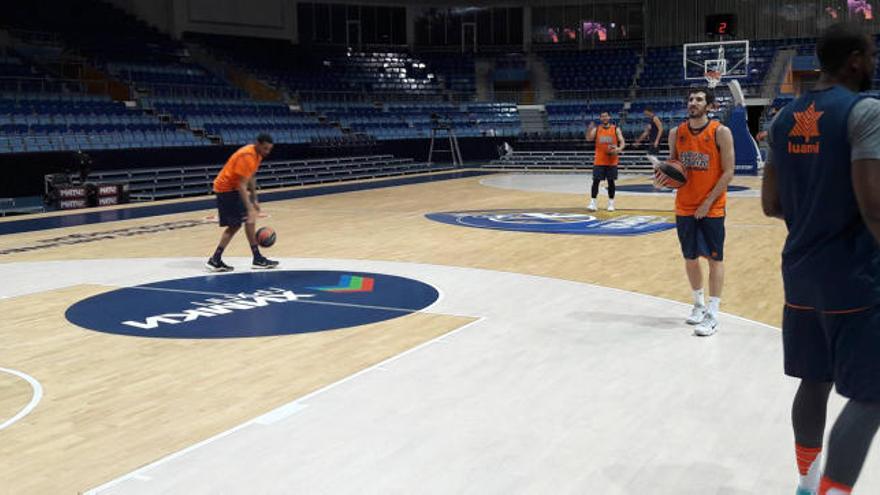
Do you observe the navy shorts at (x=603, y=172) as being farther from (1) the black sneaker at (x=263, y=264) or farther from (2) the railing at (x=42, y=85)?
(2) the railing at (x=42, y=85)

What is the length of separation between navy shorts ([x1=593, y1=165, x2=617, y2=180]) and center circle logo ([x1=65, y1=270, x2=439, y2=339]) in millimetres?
6309

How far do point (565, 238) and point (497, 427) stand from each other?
760cm

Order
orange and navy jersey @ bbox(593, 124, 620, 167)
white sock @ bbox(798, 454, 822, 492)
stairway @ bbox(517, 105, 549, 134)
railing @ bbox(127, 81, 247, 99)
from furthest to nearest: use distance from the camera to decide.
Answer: stairway @ bbox(517, 105, 549, 134) < railing @ bbox(127, 81, 247, 99) < orange and navy jersey @ bbox(593, 124, 620, 167) < white sock @ bbox(798, 454, 822, 492)

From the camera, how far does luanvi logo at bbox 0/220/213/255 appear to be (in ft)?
39.1

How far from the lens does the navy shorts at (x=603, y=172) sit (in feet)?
46.6

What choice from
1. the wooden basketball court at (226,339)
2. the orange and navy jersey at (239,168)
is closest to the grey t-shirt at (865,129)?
the wooden basketball court at (226,339)

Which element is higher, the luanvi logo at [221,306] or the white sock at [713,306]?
the white sock at [713,306]

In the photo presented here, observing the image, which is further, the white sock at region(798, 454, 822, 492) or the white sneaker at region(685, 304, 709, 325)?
the white sneaker at region(685, 304, 709, 325)

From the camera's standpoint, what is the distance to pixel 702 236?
246 inches

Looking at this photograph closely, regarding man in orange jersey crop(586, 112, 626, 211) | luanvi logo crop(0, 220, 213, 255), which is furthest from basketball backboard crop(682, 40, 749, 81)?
luanvi logo crop(0, 220, 213, 255)

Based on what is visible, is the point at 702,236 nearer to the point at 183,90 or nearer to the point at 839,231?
the point at 839,231

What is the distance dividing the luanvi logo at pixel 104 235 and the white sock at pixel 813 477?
10964mm

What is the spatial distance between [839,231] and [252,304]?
18.6 ft

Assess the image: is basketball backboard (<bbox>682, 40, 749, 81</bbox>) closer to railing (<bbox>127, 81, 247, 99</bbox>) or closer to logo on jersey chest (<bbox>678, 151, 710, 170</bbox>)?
railing (<bbox>127, 81, 247, 99</bbox>)
